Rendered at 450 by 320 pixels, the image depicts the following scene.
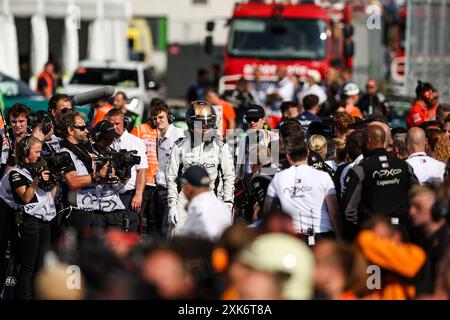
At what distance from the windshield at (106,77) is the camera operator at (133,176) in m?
13.9

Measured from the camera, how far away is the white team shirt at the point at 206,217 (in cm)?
815

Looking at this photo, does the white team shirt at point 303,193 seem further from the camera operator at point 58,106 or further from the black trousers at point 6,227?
the camera operator at point 58,106

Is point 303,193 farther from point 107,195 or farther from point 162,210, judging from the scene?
point 162,210

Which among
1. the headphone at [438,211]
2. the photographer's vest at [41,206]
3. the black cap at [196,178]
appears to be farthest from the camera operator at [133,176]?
the headphone at [438,211]

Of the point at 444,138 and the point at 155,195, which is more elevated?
the point at 444,138

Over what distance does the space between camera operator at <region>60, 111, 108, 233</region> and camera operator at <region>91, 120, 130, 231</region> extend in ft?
0.22

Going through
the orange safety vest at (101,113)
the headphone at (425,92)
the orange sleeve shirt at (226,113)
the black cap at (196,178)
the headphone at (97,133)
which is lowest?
the orange sleeve shirt at (226,113)

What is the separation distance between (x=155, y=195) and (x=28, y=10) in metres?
24.2

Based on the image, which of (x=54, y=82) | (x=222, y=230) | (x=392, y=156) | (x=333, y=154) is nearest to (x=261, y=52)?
(x=54, y=82)

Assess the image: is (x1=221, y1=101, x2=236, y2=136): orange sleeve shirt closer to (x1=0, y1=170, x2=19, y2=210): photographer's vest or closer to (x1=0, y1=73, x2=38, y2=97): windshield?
(x1=0, y1=170, x2=19, y2=210): photographer's vest

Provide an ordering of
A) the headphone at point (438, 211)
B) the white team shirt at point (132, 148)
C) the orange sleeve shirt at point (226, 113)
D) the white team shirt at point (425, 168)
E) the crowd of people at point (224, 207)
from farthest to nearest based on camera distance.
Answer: the orange sleeve shirt at point (226, 113)
the white team shirt at point (132, 148)
the white team shirt at point (425, 168)
the headphone at point (438, 211)
the crowd of people at point (224, 207)

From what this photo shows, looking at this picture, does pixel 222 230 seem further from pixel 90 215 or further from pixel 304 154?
pixel 90 215

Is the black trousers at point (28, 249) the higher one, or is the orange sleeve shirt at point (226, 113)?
the orange sleeve shirt at point (226, 113)

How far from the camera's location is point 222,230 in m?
7.93
